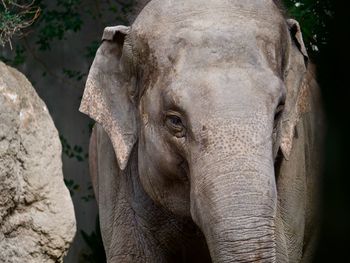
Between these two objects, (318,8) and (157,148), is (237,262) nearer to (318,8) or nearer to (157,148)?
(157,148)

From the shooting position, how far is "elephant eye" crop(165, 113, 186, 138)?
4.83m

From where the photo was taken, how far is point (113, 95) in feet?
17.7

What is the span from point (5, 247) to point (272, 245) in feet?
4.02

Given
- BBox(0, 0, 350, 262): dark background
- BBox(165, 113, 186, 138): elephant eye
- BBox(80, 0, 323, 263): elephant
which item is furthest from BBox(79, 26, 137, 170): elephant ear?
BBox(0, 0, 350, 262): dark background

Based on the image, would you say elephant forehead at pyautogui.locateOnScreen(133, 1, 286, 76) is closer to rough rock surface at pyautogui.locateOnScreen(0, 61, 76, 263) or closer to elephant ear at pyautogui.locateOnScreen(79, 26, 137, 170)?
elephant ear at pyautogui.locateOnScreen(79, 26, 137, 170)

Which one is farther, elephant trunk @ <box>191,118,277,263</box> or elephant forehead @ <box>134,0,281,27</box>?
elephant forehead @ <box>134,0,281,27</box>

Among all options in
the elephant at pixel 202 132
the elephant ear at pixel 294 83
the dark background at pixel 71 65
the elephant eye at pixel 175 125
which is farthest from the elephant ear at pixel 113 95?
the dark background at pixel 71 65

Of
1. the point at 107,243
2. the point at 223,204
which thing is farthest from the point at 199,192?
the point at 107,243

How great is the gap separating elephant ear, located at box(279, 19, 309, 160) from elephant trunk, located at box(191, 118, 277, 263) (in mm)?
651

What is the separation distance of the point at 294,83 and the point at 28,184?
115 cm

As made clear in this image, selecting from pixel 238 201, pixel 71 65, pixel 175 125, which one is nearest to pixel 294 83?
pixel 175 125

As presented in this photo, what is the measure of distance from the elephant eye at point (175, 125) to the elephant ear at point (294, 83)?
54 centimetres

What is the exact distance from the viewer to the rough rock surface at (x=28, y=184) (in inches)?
199

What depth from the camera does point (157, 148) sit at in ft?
16.3
